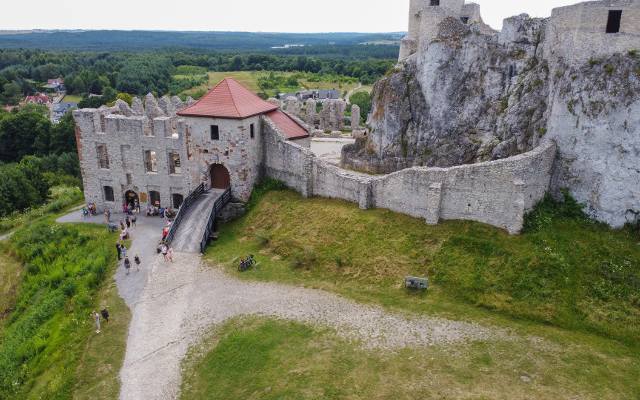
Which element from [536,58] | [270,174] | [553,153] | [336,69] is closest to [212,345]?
[270,174]

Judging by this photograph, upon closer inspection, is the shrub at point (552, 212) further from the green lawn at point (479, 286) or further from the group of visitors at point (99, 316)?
the group of visitors at point (99, 316)

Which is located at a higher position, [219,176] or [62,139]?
[219,176]

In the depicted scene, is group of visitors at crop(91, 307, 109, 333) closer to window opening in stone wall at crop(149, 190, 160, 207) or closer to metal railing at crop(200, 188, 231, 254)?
metal railing at crop(200, 188, 231, 254)

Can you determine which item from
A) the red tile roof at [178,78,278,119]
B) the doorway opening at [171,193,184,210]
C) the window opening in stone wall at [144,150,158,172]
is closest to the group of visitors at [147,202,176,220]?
the doorway opening at [171,193,184,210]

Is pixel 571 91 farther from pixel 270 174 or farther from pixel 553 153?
pixel 270 174

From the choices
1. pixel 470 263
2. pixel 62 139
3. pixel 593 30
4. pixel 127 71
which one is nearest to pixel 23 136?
pixel 62 139

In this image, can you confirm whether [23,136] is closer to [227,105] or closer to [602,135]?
[227,105]

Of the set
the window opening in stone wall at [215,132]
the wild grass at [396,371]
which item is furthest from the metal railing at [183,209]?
the wild grass at [396,371]
